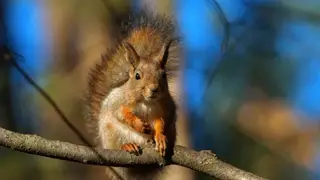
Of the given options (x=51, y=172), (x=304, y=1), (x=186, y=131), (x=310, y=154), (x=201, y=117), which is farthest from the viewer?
(x=310, y=154)

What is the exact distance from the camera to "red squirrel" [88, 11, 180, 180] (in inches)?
73.2

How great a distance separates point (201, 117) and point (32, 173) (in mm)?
2135

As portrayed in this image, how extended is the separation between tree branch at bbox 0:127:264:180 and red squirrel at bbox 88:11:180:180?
35 millimetres

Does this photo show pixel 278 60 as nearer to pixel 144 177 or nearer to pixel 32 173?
pixel 32 173

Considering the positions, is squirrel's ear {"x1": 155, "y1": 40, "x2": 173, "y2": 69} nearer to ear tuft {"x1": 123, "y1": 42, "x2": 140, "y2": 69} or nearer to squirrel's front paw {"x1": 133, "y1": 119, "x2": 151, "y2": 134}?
ear tuft {"x1": 123, "y1": 42, "x2": 140, "y2": 69}

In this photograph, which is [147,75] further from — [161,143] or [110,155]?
[110,155]

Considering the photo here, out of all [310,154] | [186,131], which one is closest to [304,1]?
[310,154]

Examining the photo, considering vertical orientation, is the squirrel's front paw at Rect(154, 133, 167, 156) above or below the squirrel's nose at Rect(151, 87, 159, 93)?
below

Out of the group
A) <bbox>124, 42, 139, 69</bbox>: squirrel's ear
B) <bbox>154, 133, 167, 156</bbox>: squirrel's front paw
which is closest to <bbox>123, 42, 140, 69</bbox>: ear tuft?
<bbox>124, 42, 139, 69</bbox>: squirrel's ear

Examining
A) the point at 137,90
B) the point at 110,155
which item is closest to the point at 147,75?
the point at 137,90

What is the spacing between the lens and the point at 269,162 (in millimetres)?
7496

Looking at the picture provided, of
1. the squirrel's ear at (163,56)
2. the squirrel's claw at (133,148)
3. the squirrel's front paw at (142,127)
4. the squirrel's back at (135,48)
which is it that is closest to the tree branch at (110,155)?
the squirrel's claw at (133,148)

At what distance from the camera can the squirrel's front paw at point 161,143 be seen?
5.48 ft

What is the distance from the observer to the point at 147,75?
187 centimetres
